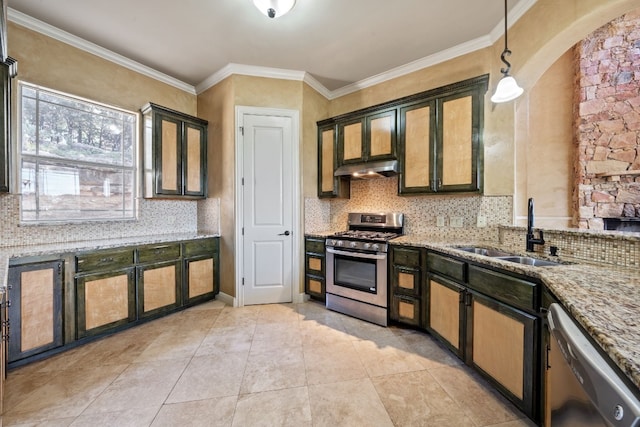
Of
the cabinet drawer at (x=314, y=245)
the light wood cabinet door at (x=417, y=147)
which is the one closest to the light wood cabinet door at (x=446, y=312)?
the light wood cabinet door at (x=417, y=147)

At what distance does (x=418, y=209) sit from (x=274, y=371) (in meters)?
2.29

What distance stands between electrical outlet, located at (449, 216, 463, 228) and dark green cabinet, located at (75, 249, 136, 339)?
338cm

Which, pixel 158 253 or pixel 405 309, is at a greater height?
pixel 158 253

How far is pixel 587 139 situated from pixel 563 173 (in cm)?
51

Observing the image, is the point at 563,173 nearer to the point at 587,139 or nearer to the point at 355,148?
the point at 587,139

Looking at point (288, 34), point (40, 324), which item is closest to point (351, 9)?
point (288, 34)

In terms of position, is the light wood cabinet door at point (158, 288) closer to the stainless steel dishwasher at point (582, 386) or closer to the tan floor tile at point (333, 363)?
the tan floor tile at point (333, 363)

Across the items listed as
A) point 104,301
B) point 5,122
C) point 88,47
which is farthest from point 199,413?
point 88,47

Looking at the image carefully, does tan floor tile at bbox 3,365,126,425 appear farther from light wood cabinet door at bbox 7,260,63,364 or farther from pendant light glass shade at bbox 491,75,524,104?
pendant light glass shade at bbox 491,75,524,104

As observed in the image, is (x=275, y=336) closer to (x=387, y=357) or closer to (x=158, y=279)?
(x=387, y=357)

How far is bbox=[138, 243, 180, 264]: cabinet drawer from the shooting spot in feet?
8.71

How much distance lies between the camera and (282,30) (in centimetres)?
254

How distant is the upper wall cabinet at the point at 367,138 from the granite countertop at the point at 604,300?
167cm

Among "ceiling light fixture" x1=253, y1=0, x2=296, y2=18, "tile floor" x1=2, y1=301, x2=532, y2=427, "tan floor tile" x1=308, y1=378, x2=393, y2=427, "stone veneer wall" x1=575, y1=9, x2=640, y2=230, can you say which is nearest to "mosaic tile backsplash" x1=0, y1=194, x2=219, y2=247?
"tile floor" x1=2, y1=301, x2=532, y2=427
